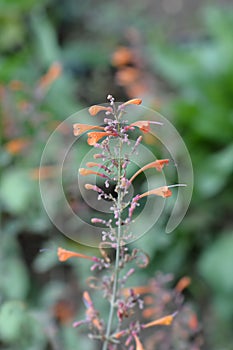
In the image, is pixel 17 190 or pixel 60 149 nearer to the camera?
pixel 17 190

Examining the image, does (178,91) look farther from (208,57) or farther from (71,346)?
(71,346)

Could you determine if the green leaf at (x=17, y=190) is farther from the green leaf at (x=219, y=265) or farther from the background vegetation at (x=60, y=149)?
the green leaf at (x=219, y=265)

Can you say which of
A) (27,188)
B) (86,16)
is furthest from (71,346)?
(86,16)

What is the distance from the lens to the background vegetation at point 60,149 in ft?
7.41

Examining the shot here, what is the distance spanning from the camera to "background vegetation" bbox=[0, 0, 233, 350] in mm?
2258

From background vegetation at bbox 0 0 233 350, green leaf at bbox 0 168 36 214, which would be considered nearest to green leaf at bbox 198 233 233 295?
background vegetation at bbox 0 0 233 350

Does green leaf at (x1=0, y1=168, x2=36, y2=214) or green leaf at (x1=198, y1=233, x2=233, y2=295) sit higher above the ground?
green leaf at (x1=0, y1=168, x2=36, y2=214)

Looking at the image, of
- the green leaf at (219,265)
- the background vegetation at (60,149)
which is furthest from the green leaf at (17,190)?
the green leaf at (219,265)

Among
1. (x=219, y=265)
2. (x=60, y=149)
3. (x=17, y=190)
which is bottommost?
(x=219, y=265)

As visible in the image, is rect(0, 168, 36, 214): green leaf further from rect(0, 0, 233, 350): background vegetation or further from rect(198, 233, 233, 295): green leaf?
rect(198, 233, 233, 295): green leaf

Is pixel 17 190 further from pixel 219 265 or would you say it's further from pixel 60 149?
pixel 219 265

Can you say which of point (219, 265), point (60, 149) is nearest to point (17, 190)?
point (60, 149)

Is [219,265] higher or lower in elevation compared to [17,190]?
lower

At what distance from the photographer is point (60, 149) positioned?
7.86 ft
